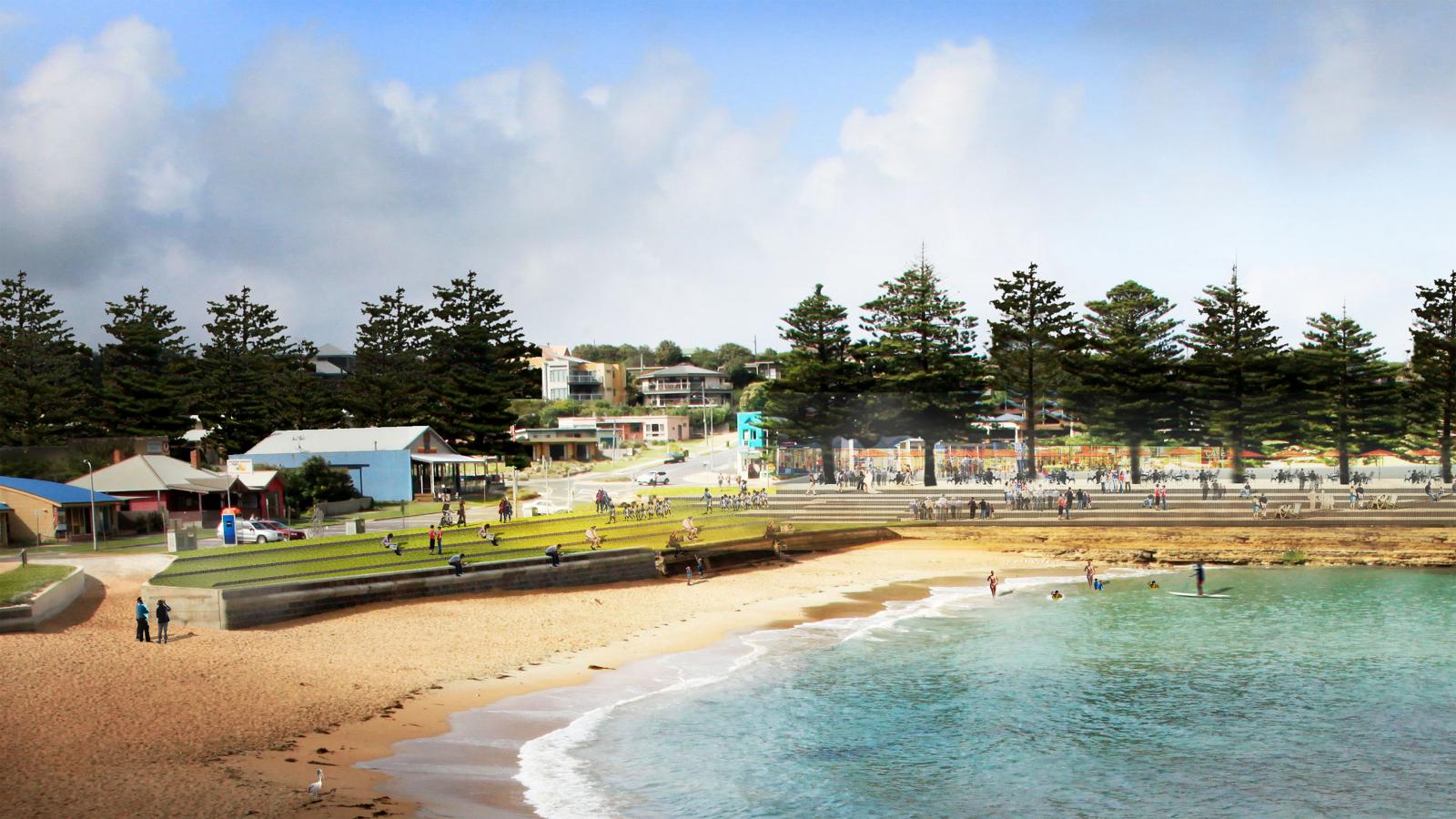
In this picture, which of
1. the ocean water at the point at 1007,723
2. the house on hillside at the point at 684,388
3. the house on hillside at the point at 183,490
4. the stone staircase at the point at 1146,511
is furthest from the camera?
the house on hillside at the point at 684,388

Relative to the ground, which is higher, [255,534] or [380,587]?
[255,534]

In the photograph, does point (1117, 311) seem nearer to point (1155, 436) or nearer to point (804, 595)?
point (1155, 436)

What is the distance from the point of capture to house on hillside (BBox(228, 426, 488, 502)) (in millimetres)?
47969

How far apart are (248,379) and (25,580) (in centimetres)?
3927

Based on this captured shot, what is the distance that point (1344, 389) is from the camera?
49688mm

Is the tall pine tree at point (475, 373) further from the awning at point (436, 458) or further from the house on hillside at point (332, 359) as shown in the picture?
the house on hillside at point (332, 359)

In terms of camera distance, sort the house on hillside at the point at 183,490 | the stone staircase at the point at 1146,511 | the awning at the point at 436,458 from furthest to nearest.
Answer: the awning at the point at 436,458, the stone staircase at the point at 1146,511, the house on hillside at the point at 183,490

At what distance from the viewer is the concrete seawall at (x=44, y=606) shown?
20031 millimetres

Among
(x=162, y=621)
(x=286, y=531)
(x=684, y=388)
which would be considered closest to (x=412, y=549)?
(x=286, y=531)

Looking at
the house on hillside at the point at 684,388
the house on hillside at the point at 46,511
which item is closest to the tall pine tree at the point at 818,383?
the house on hillside at the point at 46,511

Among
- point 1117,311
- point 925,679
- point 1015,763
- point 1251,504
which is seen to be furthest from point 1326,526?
point 1015,763

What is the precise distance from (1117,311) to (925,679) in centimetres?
3902

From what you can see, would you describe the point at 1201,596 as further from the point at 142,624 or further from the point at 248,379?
the point at 248,379

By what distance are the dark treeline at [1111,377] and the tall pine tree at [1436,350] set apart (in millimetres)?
59
